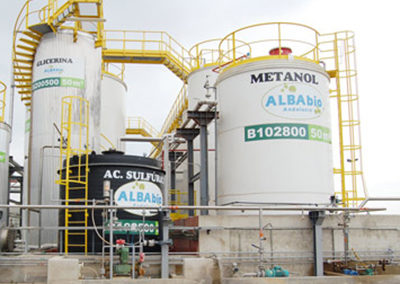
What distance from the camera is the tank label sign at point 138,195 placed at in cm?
1362

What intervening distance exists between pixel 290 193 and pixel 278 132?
6.16 feet

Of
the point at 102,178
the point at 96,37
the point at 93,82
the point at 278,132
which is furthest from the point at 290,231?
the point at 96,37

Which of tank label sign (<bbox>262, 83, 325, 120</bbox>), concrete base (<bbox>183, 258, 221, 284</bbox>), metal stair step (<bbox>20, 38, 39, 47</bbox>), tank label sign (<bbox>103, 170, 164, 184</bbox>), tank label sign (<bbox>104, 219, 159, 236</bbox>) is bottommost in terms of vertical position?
concrete base (<bbox>183, 258, 221, 284</bbox>)

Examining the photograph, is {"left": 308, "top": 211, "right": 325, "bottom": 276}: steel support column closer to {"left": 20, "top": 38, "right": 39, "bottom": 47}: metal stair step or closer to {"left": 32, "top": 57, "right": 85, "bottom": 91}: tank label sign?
{"left": 32, "top": 57, "right": 85, "bottom": 91}: tank label sign

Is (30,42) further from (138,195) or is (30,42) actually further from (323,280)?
(323,280)

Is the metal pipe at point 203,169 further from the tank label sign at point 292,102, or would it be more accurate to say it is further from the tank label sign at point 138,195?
A: the tank label sign at point 138,195

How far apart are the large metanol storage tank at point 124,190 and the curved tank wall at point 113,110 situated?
38.7ft

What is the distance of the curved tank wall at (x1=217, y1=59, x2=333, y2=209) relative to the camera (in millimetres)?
15258

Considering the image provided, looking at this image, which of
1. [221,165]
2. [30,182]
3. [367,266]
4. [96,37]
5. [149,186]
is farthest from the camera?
[96,37]

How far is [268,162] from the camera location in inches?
602

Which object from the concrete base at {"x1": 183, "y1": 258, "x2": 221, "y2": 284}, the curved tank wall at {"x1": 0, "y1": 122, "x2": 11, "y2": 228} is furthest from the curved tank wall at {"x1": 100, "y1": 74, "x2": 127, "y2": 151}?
the concrete base at {"x1": 183, "y1": 258, "x2": 221, "y2": 284}

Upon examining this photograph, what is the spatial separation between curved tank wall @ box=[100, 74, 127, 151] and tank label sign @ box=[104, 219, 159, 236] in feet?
40.1

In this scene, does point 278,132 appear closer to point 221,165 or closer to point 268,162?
point 268,162

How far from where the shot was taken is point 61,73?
20641 mm
